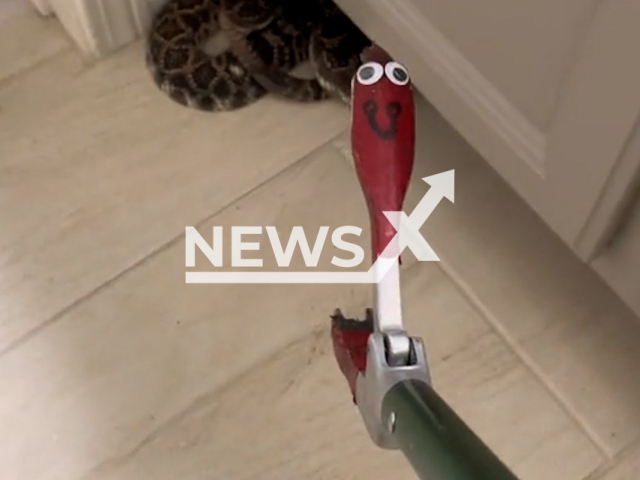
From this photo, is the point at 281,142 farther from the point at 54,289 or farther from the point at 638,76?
the point at 638,76

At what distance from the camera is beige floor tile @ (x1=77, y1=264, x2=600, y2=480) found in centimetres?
97

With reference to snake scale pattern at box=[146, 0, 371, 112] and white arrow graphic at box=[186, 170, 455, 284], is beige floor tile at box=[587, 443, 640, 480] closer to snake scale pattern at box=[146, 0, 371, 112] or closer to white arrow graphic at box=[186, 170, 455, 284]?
white arrow graphic at box=[186, 170, 455, 284]

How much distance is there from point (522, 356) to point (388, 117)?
1.56 ft

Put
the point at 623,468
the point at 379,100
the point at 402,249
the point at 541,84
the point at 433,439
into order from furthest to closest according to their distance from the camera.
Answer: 1. the point at 402,249
2. the point at 623,468
3. the point at 541,84
4. the point at 379,100
5. the point at 433,439

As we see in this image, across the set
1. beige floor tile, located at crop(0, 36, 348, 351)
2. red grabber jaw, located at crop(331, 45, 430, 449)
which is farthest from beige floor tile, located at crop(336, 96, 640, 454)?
red grabber jaw, located at crop(331, 45, 430, 449)

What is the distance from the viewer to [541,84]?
0.80 metres

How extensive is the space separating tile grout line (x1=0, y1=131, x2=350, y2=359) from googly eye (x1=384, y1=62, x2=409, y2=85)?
49cm

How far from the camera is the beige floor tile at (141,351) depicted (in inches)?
38.9

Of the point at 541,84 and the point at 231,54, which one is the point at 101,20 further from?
the point at 541,84

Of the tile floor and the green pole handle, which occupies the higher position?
the green pole handle

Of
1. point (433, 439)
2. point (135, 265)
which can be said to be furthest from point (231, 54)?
point (433, 439)

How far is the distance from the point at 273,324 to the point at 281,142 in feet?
0.76

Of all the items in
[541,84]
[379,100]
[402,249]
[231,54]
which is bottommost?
[402,249]

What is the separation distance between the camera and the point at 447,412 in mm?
552
